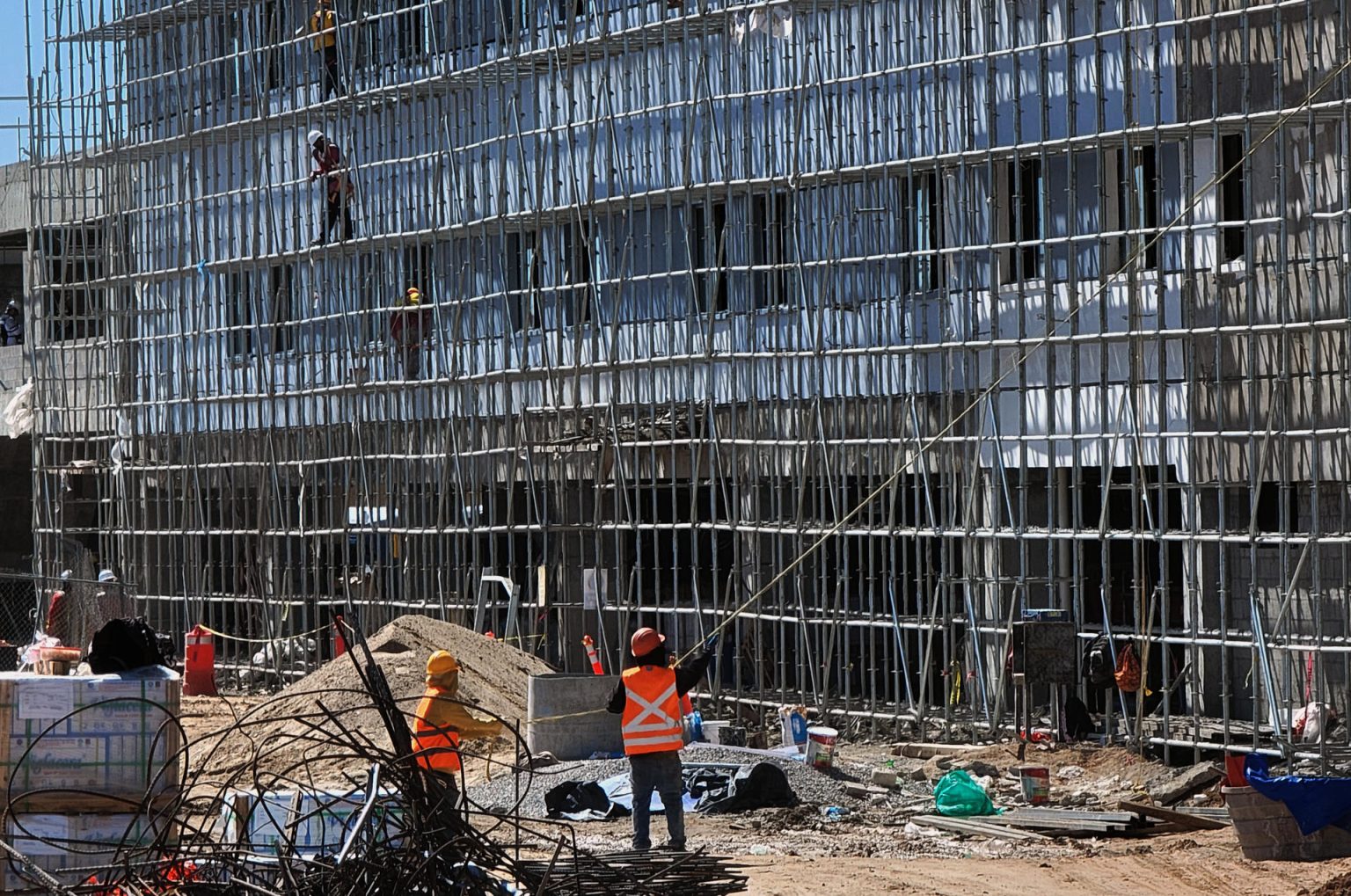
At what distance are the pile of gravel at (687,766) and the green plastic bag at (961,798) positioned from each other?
2.69 ft

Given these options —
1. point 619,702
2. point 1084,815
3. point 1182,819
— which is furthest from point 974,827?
point 619,702

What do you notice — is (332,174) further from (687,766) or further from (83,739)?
(83,739)

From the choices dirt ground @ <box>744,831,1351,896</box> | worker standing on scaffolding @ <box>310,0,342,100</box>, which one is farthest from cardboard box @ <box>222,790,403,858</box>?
worker standing on scaffolding @ <box>310,0,342,100</box>

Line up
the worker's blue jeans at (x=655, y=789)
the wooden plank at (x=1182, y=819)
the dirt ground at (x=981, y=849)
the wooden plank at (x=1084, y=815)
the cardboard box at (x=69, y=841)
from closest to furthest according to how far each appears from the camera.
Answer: the cardboard box at (x=69, y=841), the dirt ground at (x=981, y=849), the worker's blue jeans at (x=655, y=789), the wooden plank at (x=1084, y=815), the wooden plank at (x=1182, y=819)

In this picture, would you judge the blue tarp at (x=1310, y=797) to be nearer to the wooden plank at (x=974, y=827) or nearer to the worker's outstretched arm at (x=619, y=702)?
the wooden plank at (x=974, y=827)

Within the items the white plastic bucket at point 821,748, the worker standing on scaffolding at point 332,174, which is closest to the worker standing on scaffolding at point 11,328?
the worker standing on scaffolding at point 332,174

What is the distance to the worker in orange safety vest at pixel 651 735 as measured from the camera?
1471 cm

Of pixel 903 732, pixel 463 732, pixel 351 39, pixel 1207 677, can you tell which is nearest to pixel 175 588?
pixel 351 39

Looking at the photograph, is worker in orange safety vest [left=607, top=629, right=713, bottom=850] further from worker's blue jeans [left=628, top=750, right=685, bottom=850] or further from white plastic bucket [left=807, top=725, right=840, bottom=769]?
white plastic bucket [left=807, top=725, right=840, bottom=769]

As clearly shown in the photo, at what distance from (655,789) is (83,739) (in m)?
4.29

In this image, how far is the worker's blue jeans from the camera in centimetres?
1479

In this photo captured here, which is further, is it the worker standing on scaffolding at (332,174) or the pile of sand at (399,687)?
the worker standing on scaffolding at (332,174)

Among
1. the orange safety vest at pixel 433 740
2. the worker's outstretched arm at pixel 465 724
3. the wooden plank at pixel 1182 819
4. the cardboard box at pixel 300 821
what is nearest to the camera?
the cardboard box at pixel 300 821

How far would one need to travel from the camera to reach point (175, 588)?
32969mm
